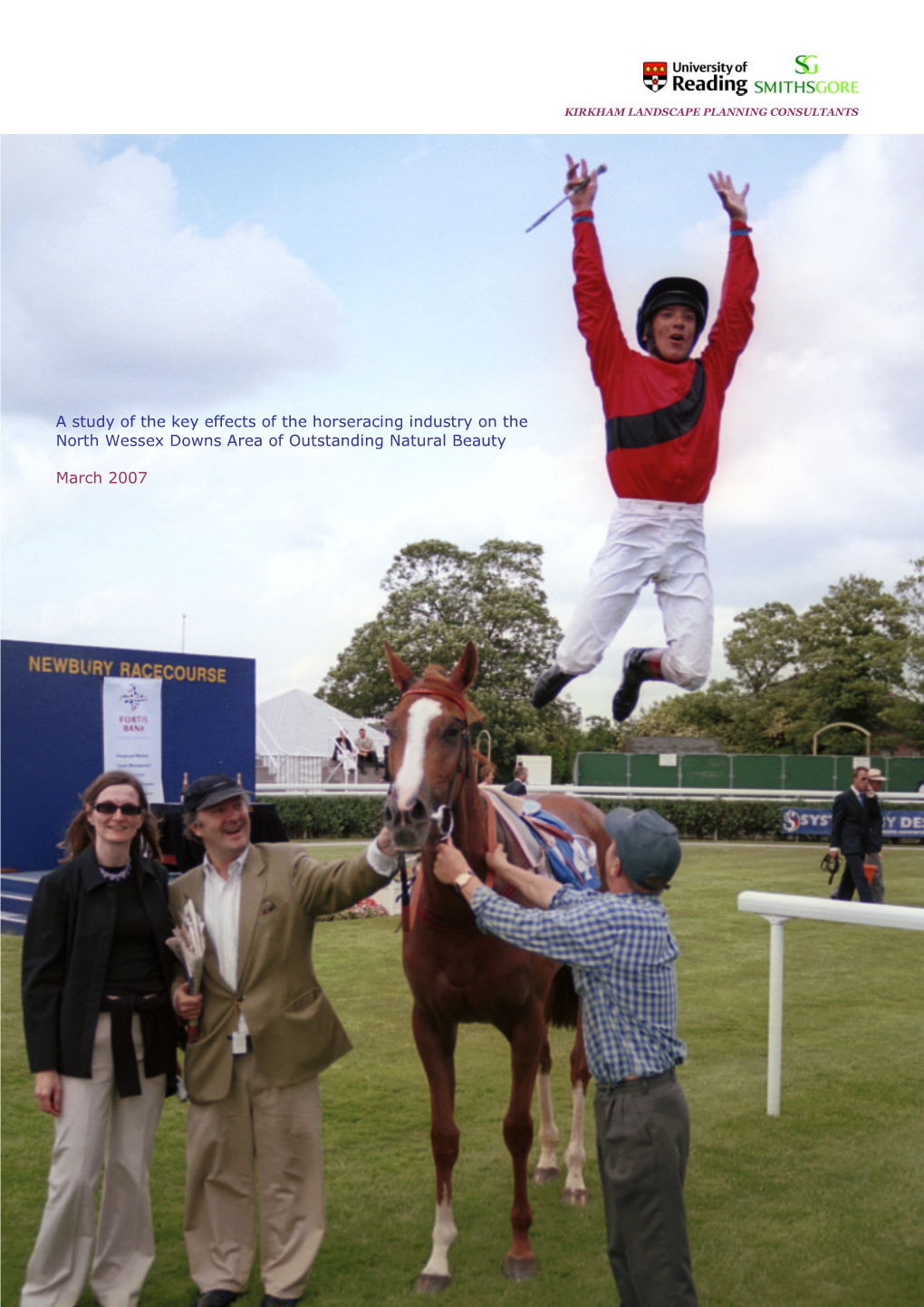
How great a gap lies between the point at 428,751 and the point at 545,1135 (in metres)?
2.14

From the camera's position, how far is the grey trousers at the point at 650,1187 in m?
2.52

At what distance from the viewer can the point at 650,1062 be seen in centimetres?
257

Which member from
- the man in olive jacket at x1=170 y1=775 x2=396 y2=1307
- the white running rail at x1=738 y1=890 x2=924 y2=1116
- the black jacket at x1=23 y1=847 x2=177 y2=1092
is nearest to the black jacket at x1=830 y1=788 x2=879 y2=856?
the white running rail at x1=738 y1=890 x2=924 y2=1116

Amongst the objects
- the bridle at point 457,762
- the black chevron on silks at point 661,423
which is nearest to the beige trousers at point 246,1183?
the bridle at point 457,762

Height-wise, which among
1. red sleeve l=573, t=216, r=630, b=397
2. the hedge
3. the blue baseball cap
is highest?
red sleeve l=573, t=216, r=630, b=397

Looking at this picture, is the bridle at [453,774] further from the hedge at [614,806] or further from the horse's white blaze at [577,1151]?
the hedge at [614,806]

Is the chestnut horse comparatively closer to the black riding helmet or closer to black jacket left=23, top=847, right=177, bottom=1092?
black jacket left=23, top=847, right=177, bottom=1092

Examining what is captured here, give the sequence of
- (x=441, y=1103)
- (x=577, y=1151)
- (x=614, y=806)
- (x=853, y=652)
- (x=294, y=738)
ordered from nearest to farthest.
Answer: (x=441, y=1103), (x=577, y=1151), (x=853, y=652), (x=614, y=806), (x=294, y=738)

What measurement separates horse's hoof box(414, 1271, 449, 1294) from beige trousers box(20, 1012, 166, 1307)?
84 cm

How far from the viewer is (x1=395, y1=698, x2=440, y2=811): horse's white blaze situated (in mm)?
2971

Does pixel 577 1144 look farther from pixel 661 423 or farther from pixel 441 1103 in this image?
pixel 661 423

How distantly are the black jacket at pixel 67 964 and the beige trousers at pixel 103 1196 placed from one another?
0.06 meters

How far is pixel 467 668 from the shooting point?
11.3 feet

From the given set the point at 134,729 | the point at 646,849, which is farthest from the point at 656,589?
the point at 134,729
